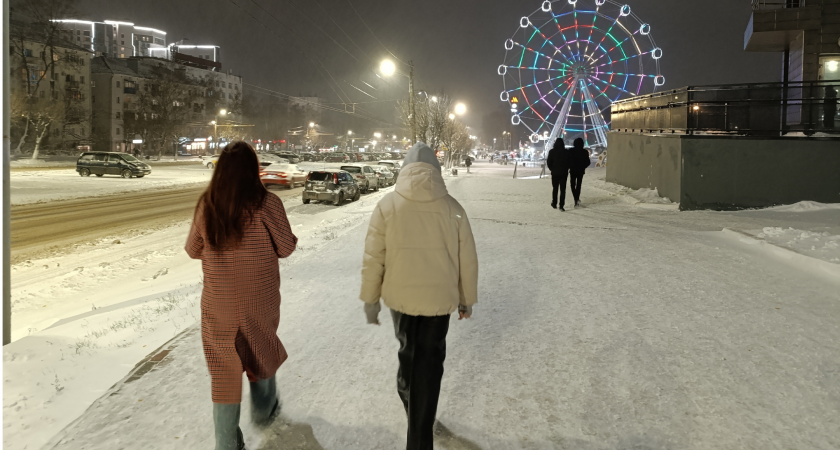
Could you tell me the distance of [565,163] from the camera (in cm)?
1590

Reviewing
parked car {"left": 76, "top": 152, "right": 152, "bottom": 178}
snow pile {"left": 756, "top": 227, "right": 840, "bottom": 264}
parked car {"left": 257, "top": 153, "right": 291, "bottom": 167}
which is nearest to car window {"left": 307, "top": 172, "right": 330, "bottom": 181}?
parked car {"left": 257, "top": 153, "right": 291, "bottom": 167}

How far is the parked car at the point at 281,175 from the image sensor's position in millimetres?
34156

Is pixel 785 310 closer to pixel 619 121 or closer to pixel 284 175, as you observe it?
pixel 619 121

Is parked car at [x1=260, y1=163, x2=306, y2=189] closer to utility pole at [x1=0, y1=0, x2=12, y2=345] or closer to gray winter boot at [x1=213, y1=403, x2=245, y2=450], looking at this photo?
utility pole at [x1=0, y1=0, x2=12, y2=345]

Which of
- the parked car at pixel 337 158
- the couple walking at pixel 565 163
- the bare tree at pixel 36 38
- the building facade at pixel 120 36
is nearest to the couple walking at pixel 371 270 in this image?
the couple walking at pixel 565 163

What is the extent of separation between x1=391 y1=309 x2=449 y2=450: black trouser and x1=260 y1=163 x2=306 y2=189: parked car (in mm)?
31322

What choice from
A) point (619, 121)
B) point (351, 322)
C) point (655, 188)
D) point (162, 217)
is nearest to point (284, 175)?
point (162, 217)

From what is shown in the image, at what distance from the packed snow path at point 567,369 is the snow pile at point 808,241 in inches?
20.4

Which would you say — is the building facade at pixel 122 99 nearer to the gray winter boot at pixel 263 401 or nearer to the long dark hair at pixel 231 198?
the gray winter boot at pixel 263 401

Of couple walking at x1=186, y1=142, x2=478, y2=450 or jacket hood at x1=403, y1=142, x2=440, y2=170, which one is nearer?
couple walking at x1=186, y1=142, x2=478, y2=450

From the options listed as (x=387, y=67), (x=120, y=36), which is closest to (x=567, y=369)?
(x=387, y=67)

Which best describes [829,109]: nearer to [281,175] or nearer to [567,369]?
[567,369]

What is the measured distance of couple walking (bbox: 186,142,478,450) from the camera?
Result: 3477 millimetres

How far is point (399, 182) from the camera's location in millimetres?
3578
